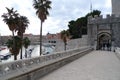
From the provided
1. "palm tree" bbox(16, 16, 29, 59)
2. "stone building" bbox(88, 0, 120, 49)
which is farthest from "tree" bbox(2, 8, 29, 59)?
"stone building" bbox(88, 0, 120, 49)

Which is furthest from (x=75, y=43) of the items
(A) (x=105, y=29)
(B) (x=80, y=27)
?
(B) (x=80, y=27)

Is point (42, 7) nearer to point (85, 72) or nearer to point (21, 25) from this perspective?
point (21, 25)

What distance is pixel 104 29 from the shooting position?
59.1 metres

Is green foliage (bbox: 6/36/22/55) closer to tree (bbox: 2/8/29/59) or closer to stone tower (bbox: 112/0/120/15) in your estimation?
tree (bbox: 2/8/29/59)

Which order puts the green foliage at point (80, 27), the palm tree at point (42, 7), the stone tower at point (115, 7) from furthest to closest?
1. the green foliage at point (80, 27)
2. the stone tower at point (115, 7)
3. the palm tree at point (42, 7)

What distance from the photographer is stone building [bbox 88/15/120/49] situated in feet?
187

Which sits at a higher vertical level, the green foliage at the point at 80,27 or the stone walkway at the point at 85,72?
the green foliage at the point at 80,27

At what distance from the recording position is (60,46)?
72375mm

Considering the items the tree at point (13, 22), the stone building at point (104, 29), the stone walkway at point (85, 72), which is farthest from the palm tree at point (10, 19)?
the stone walkway at point (85, 72)

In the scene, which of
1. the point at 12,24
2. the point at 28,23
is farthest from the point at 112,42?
the point at 12,24

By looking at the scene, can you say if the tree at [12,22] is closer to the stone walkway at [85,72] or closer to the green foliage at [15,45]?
the green foliage at [15,45]

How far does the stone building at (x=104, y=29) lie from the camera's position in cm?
5697

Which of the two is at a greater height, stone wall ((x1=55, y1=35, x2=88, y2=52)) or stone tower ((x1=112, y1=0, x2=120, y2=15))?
stone tower ((x1=112, y1=0, x2=120, y2=15))

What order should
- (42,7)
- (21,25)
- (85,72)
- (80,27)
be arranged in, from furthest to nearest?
(80,27) < (21,25) < (42,7) < (85,72)
